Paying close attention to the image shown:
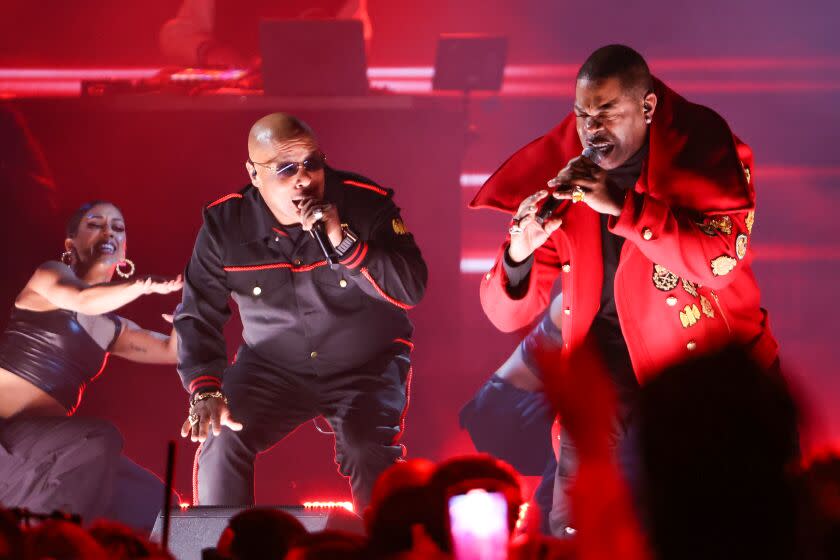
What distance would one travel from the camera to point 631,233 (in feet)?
10.3

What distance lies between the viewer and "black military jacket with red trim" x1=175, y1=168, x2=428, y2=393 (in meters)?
3.98

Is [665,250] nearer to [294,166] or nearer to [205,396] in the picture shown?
[294,166]

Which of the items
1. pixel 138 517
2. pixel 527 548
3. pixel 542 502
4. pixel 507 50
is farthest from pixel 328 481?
pixel 527 548

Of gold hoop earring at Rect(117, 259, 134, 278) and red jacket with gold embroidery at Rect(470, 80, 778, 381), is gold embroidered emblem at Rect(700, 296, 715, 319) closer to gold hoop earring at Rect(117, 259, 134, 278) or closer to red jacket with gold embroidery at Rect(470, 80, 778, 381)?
red jacket with gold embroidery at Rect(470, 80, 778, 381)

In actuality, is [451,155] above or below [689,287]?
above

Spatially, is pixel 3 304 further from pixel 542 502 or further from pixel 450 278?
pixel 542 502

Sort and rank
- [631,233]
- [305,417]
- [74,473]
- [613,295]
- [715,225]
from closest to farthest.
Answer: [631,233], [715,225], [613,295], [305,417], [74,473]

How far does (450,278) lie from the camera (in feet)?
16.2

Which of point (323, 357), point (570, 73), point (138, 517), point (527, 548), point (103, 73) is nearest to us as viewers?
point (527, 548)

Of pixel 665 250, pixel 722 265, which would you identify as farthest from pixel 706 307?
pixel 665 250

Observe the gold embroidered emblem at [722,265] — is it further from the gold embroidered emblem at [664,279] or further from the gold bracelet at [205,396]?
the gold bracelet at [205,396]

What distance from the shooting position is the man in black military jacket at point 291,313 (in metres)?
3.81

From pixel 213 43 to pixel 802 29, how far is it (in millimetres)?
2766

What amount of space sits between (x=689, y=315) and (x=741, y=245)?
0.27 m
